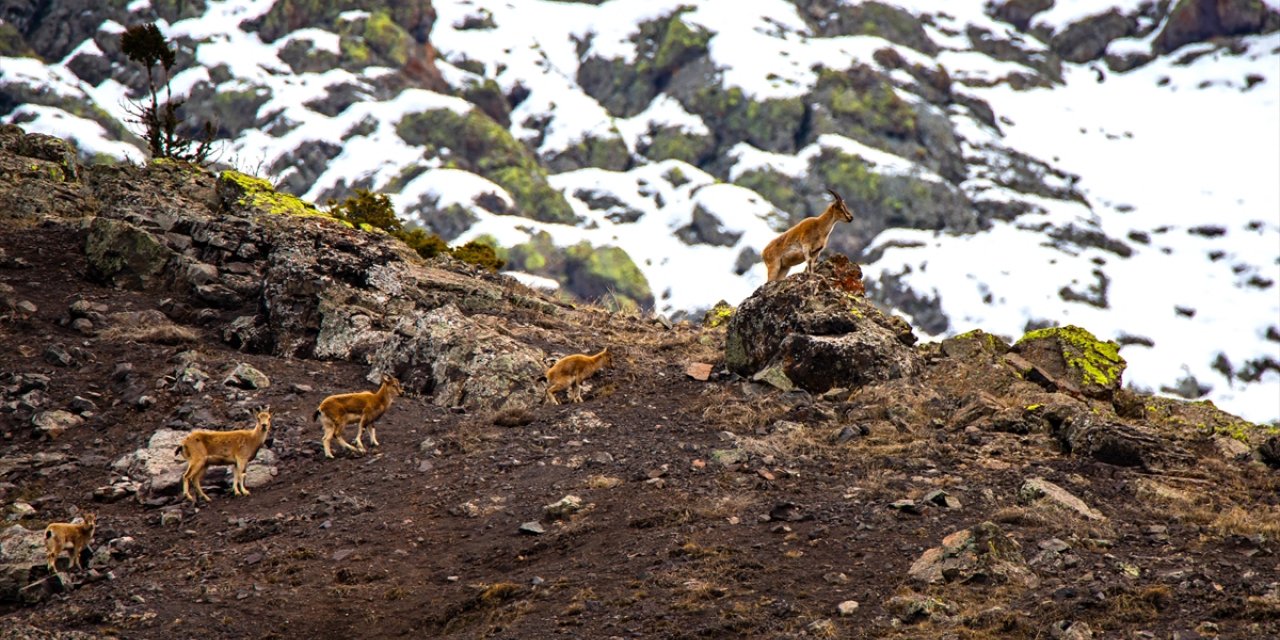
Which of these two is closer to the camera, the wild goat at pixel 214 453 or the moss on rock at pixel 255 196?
the wild goat at pixel 214 453

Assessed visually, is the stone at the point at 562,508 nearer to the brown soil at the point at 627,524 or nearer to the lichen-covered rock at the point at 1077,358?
the brown soil at the point at 627,524

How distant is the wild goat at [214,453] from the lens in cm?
1381

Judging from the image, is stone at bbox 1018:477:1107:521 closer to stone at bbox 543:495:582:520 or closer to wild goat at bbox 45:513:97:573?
stone at bbox 543:495:582:520

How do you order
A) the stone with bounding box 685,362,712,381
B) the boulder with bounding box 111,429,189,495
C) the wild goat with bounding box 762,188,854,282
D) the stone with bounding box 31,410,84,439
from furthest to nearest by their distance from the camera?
the wild goat with bounding box 762,188,854,282
the stone with bounding box 685,362,712,381
the stone with bounding box 31,410,84,439
the boulder with bounding box 111,429,189,495

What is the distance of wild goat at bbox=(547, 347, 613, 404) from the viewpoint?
56.0ft

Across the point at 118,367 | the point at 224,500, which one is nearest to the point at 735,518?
the point at 224,500

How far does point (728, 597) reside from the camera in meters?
10.1

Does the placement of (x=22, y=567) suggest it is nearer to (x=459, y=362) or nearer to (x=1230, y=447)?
(x=459, y=362)

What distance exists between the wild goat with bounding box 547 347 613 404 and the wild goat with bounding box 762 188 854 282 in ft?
13.2

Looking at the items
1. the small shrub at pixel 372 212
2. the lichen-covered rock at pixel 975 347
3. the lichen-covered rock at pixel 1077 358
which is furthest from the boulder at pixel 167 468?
the small shrub at pixel 372 212

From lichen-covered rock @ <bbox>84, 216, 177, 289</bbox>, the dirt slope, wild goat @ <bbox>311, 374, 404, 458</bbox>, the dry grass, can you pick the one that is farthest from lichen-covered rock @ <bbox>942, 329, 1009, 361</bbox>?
lichen-covered rock @ <bbox>84, 216, 177, 289</bbox>

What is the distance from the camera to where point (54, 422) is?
15133 millimetres

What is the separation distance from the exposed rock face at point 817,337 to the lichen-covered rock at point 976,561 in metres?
5.98

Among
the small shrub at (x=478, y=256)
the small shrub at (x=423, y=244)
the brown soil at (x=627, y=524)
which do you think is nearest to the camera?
the brown soil at (x=627, y=524)
